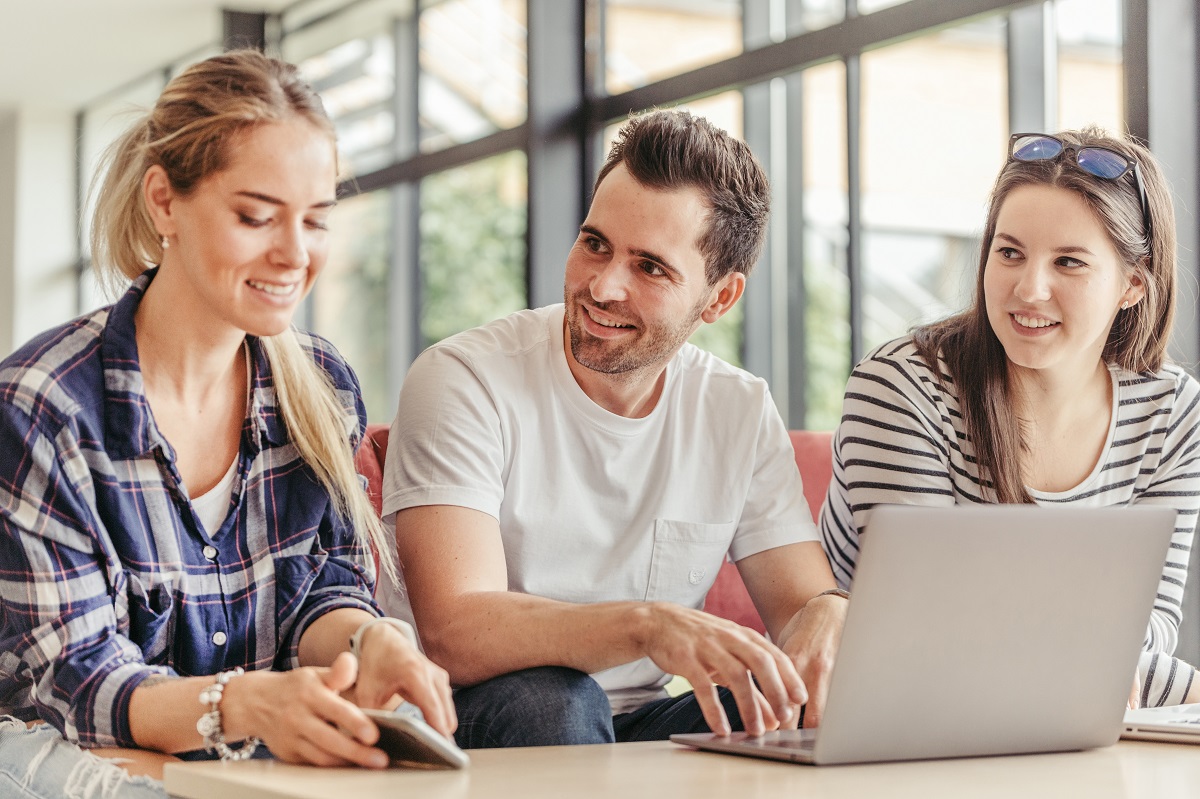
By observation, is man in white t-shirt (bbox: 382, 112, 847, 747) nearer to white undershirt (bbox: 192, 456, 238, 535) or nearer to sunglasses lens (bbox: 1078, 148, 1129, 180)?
white undershirt (bbox: 192, 456, 238, 535)

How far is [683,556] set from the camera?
5.77 feet

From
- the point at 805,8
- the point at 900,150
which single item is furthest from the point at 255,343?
the point at 900,150

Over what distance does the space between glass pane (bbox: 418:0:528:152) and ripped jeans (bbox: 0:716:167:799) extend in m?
3.94

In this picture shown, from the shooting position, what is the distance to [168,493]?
4.45 feet

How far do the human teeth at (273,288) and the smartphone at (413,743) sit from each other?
497mm

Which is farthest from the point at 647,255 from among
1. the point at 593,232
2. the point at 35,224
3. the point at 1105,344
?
the point at 35,224

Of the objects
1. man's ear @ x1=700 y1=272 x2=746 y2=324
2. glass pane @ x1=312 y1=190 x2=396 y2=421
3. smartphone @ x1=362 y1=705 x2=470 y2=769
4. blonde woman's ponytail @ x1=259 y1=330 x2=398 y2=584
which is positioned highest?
glass pane @ x1=312 y1=190 x2=396 y2=421

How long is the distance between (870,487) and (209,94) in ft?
3.28

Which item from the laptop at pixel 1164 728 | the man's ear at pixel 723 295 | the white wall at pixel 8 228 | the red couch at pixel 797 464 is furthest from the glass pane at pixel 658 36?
the white wall at pixel 8 228

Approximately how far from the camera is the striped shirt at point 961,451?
1796 mm

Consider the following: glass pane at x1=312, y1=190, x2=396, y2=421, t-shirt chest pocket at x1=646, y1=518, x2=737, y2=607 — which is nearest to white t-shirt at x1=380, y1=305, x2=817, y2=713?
t-shirt chest pocket at x1=646, y1=518, x2=737, y2=607

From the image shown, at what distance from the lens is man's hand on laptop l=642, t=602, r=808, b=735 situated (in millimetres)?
1122

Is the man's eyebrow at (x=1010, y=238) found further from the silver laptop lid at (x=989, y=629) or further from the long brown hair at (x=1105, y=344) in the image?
the silver laptop lid at (x=989, y=629)

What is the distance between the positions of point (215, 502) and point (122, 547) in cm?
12
